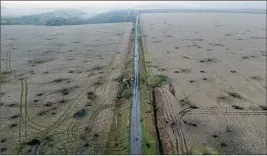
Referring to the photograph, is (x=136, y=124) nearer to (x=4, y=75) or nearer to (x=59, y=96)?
(x=59, y=96)

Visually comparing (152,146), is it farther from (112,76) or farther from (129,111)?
(112,76)

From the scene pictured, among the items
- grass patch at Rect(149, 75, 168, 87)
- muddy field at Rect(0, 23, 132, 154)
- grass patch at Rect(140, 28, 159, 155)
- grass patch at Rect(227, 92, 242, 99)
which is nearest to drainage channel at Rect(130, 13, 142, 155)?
grass patch at Rect(140, 28, 159, 155)

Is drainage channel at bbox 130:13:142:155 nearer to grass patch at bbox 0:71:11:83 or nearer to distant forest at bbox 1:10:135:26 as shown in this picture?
grass patch at bbox 0:71:11:83

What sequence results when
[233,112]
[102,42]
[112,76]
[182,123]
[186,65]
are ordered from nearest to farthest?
[182,123]
[233,112]
[112,76]
[186,65]
[102,42]

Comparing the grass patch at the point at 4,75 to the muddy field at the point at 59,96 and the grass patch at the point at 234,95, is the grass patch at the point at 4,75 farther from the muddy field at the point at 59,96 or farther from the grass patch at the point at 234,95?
the grass patch at the point at 234,95

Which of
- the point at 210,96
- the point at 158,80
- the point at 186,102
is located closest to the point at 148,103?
the point at 186,102

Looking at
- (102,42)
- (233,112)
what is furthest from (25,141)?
(102,42)

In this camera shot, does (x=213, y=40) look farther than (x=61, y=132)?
Yes
